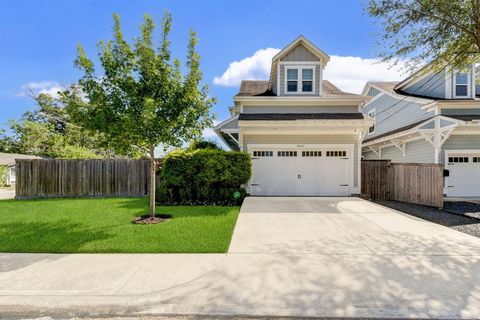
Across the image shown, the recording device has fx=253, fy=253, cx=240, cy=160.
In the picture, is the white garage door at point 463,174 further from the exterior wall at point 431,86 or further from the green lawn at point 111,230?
the green lawn at point 111,230

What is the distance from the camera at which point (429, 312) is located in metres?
2.71

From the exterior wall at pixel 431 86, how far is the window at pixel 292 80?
24.6ft

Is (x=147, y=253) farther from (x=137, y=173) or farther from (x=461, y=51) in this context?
(x=461, y=51)

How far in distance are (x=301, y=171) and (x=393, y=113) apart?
28.7ft

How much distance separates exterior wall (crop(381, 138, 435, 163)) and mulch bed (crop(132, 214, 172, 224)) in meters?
12.4

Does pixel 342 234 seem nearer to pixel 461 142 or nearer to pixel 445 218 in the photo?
pixel 445 218

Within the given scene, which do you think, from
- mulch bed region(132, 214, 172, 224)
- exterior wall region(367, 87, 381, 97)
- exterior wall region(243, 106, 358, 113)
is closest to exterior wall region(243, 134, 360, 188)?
exterior wall region(243, 106, 358, 113)

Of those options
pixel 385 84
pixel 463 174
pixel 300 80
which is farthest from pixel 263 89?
pixel 463 174

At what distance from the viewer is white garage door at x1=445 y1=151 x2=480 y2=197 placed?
12.0 metres

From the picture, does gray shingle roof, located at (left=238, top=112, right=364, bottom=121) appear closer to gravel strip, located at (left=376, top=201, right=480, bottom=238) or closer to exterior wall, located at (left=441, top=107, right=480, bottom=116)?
gravel strip, located at (left=376, top=201, right=480, bottom=238)

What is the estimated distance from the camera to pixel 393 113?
52.0 feet

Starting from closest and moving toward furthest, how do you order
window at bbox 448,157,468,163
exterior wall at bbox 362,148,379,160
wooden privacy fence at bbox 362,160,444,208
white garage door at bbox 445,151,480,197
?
wooden privacy fence at bbox 362,160,444,208 < white garage door at bbox 445,151,480,197 < window at bbox 448,157,468,163 < exterior wall at bbox 362,148,379,160

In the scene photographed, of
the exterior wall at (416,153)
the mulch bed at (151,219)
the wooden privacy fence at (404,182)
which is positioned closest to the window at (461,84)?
the exterior wall at (416,153)

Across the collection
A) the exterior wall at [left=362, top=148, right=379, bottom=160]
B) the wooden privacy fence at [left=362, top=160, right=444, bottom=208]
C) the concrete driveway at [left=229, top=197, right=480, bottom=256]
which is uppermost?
the exterior wall at [left=362, top=148, right=379, bottom=160]
